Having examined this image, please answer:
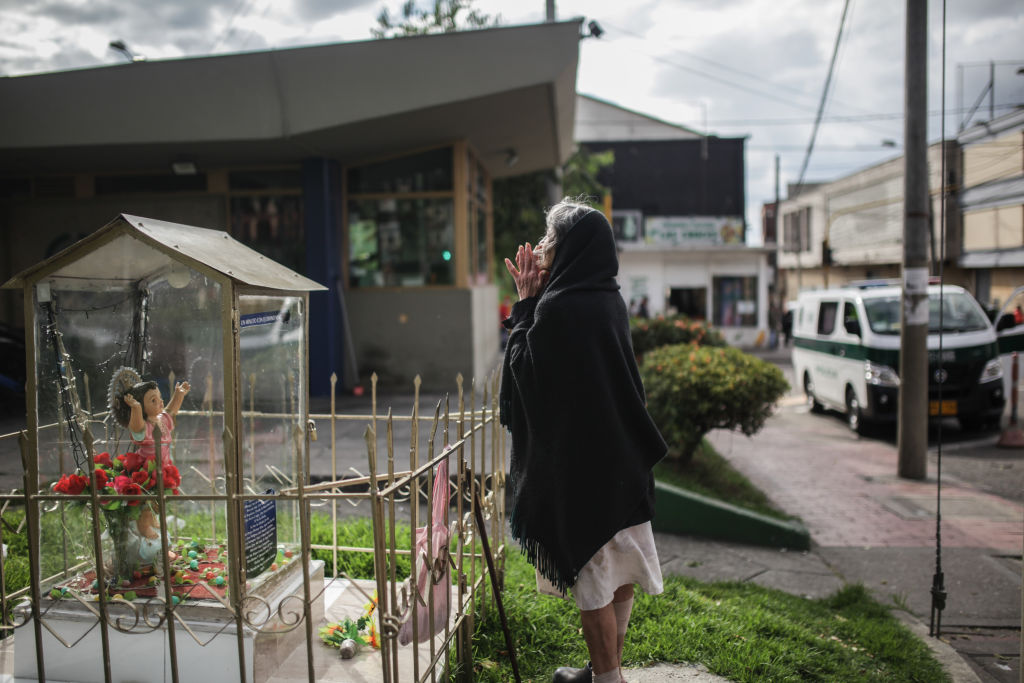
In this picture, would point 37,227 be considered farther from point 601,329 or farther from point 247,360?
point 601,329

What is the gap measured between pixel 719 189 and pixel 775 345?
632 centimetres

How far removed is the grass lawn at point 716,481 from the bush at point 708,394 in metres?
0.23

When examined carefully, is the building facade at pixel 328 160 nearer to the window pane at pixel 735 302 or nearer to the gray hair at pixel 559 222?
the gray hair at pixel 559 222

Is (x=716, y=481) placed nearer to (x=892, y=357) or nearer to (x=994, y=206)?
(x=892, y=357)

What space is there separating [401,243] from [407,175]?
1069 millimetres

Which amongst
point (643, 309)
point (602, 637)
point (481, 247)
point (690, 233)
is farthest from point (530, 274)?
point (690, 233)

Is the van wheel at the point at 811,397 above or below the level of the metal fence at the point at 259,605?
below

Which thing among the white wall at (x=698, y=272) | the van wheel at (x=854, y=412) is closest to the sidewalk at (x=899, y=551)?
the van wheel at (x=854, y=412)

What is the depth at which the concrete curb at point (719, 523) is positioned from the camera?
19.9 ft

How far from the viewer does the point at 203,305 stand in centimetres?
340

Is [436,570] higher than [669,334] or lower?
lower

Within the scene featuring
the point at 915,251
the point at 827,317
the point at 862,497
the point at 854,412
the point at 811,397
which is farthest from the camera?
the point at 811,397

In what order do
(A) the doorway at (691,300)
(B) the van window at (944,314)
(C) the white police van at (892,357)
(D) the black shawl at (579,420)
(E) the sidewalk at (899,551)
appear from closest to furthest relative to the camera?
(D) the black shawl at (579,420) < (E) the sidewalk at (899,551) < (C) the white police van at (892,357) < (B) the van window at (944,314) < (A) the doorway at (691,300)

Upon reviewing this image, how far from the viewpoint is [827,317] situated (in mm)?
12305
